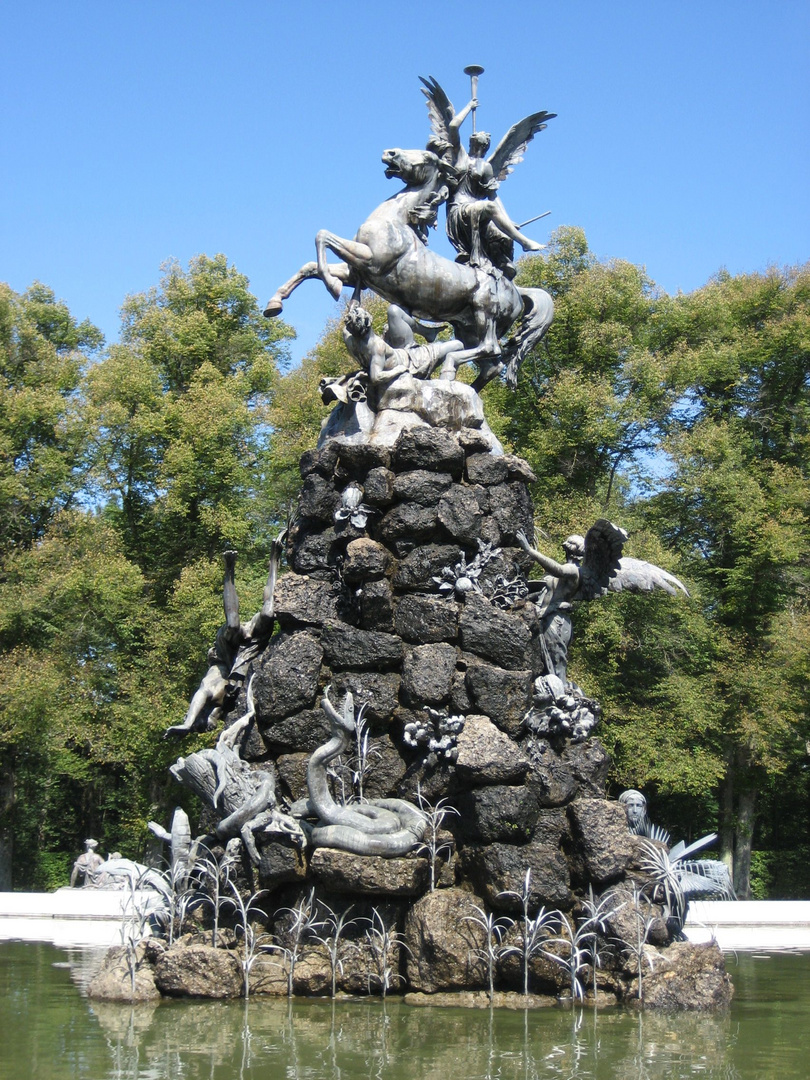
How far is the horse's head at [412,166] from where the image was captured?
13.7 metres

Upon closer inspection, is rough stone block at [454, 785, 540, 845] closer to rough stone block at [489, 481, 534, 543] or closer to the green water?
the green water

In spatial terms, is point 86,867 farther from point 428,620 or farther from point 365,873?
point 365,873

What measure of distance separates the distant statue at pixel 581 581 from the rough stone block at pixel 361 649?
76.0 inches

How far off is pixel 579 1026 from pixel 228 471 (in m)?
19.4

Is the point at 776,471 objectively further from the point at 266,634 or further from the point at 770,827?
the point at 266,634

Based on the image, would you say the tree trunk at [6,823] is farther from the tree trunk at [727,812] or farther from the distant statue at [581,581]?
the distant statue at [581,581]

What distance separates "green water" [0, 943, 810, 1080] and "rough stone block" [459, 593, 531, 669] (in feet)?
10.0

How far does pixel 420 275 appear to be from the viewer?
1359 centimetres

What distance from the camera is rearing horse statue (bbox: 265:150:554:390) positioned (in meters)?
13.3

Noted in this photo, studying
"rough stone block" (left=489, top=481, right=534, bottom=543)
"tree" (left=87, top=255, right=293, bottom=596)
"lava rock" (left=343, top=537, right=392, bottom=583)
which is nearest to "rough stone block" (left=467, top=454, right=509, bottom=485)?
"rough stone block" (left=489, top=481, right=534, bottom=543)

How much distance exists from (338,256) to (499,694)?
5209mm

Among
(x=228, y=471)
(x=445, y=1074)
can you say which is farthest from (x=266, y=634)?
(x=228, y=471)

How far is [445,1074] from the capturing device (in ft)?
A: 23.7

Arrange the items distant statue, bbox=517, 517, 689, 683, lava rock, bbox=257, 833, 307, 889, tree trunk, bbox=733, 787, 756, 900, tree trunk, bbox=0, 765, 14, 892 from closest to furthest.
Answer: lava rock, bbox=257, 833, 307, 889, distant statue, bbox=517, 517, 689, 683, tree trunk, bbox=733, 787, 756, 900, tree trunk, bbox=0, 765, 14, 892
